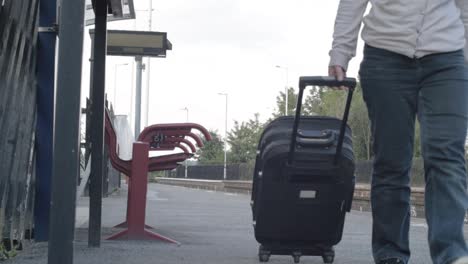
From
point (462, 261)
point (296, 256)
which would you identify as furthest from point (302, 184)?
point (462, 261)

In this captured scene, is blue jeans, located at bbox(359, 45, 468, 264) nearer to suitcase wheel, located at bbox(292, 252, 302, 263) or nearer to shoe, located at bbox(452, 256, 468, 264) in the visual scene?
shoe, located at bbox(452, 256, 468, 264)

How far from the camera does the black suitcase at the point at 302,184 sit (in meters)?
4.90

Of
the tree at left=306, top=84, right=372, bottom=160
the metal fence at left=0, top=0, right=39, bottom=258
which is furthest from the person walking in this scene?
the tree at left=306, top=84, right=372, bottom=160

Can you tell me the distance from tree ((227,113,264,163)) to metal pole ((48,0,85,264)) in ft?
336

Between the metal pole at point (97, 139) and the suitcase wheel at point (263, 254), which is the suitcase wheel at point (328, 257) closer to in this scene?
the suitcase wheel at point (263, 254)

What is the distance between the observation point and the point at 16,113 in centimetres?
→ 550

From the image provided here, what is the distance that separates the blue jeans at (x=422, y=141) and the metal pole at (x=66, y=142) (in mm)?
1373

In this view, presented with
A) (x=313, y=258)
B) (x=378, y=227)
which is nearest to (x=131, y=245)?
(x=313, y=258)

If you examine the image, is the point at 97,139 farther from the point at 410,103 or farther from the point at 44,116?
the point at 410,103

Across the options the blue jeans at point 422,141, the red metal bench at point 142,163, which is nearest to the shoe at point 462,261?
the blue jeans at point 422,141

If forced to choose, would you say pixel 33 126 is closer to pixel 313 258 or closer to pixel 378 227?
pixel 313 258

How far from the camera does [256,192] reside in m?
5.27

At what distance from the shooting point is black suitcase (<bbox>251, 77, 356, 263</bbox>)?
490cm

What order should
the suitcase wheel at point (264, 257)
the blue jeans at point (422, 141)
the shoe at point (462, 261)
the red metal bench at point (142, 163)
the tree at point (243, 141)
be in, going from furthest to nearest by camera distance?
the tree at point (243, 141) < the red metal bench at point (142, 163) < the suitcase wheel at point (264, 257) < the blue jeans at point (422, 141) < the shoe at point (462, 261)
